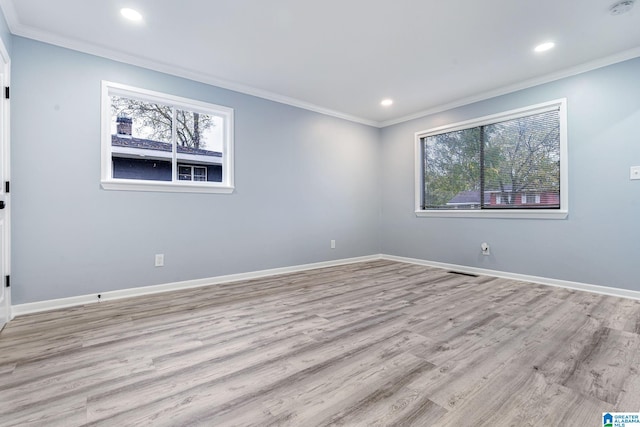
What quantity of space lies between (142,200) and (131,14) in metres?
1.73

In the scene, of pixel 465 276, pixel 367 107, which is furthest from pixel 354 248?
pixel 367 107

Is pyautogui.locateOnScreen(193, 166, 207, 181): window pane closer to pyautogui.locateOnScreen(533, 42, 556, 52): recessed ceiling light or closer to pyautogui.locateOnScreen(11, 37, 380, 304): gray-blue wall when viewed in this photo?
pyautogui.locateOnScreen(11, 37, 380, 304): gray-blue wall

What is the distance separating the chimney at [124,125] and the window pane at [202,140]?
49cm

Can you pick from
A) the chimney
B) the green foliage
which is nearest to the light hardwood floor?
the green foliage

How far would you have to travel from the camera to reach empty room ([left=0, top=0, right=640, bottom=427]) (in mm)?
1517

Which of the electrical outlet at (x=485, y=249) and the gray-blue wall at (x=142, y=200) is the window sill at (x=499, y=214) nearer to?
the electrical outlet at (x=485, y=249)

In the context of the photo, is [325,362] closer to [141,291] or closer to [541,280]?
[141,291]

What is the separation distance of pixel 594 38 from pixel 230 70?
374 centimetres

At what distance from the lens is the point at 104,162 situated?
298 cm

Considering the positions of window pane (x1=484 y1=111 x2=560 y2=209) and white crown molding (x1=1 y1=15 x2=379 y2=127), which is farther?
window pane (x1=484 y1=111 x2=560 y2=209)

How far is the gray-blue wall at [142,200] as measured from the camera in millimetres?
2668

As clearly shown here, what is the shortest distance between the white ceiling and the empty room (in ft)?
0.08

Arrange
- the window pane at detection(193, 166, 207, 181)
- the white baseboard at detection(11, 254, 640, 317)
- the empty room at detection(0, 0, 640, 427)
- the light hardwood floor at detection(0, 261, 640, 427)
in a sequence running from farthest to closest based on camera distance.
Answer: the window pane at detection(193, 166, 207, 181)
the white baseboard at detection(11, 254, 640, 317)
the empty room at detection(0, 0, 640, 427)
the light hardwood floor at detection(0, 261, 640, 427)

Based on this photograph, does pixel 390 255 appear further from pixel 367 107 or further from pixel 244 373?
pixel 244 373
